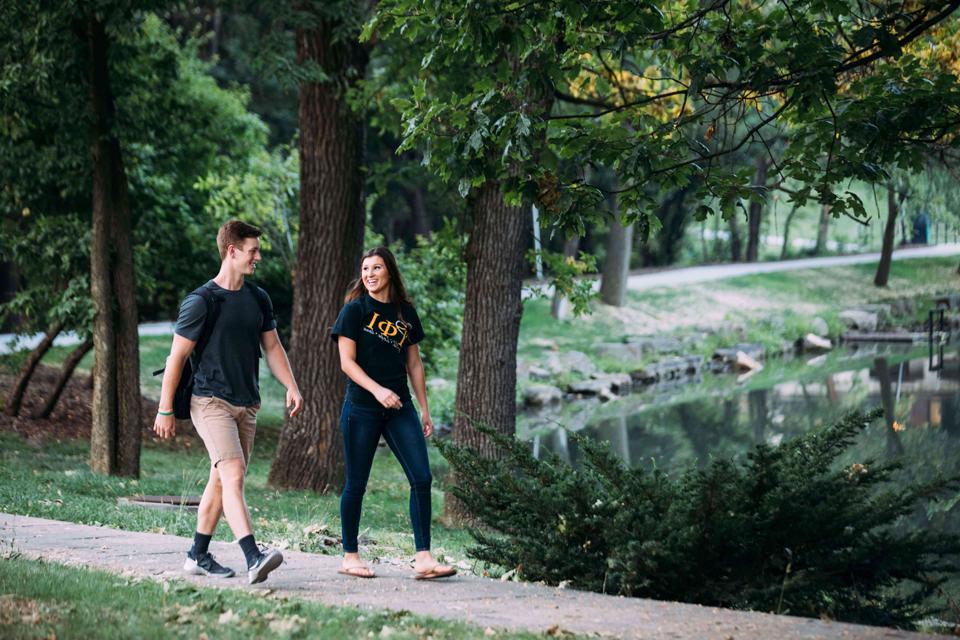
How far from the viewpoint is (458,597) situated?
→ 6359mm

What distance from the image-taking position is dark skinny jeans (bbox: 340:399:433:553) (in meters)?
6.86

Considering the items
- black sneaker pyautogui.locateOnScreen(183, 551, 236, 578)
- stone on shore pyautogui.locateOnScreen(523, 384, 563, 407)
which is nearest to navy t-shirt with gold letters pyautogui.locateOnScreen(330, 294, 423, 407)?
black sneaker pyautogui.locateOnScreen(183, 551, 236, 578)

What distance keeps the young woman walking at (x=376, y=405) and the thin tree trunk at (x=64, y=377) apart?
35.7 feet

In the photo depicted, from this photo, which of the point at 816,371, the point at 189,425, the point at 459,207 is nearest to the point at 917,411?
the point at 816,371

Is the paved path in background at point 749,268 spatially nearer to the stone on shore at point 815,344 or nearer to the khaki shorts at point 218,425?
the stone on shore at point 815,344

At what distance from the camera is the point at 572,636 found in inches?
210

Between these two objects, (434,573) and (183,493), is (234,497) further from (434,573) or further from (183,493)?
(183,493)

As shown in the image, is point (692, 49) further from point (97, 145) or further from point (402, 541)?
point (97, 145)

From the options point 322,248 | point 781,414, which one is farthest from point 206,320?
point 781,414

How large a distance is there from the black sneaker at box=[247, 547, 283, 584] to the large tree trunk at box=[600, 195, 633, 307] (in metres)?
27.5

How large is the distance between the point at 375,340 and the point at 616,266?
28047 mm

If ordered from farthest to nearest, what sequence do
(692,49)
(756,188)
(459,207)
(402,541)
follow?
(459,207), (402,541), (692,49), (756,188)

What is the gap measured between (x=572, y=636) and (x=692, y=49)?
16.6 feet

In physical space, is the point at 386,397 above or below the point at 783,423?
above
